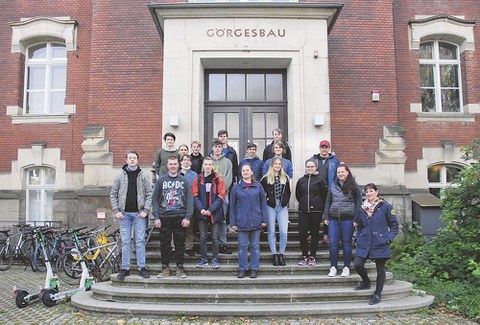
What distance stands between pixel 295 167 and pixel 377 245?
166 inches

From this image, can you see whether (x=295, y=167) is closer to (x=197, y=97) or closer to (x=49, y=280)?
(x=197, y=97)

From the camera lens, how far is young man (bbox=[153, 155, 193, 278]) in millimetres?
6805

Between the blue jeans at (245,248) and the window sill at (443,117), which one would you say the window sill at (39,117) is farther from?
the window sill at (443,117)

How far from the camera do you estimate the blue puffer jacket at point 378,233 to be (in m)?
6.15

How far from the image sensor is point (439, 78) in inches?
514

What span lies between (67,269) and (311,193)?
495 cm

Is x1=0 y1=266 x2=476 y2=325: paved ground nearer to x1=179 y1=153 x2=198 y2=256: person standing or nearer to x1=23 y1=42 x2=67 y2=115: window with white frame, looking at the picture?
x1=179 y1=153 x2=198 y2=256: person standing

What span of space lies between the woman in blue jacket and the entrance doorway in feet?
16.7

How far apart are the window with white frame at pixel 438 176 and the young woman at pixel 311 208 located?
6.45m

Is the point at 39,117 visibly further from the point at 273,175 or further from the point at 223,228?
the point at 273,175

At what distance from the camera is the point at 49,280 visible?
7.00 meters

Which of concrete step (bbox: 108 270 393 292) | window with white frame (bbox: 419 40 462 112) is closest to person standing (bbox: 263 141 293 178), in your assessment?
concrete step (bbox: 108 270 393 292)

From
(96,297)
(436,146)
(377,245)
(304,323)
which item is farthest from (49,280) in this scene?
(436,146)

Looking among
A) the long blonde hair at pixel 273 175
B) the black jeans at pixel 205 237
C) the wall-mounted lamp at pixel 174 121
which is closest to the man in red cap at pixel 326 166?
the long blonde hair at pixel 273 175
